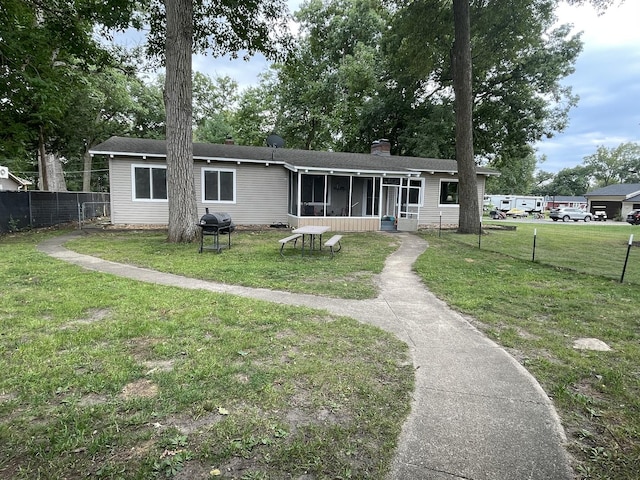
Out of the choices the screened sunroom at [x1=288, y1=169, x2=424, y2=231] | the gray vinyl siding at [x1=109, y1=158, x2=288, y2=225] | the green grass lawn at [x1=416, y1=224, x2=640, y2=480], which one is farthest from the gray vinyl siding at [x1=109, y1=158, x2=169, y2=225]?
the green grass lawn at [x1=416, y1=224, x2=640, y2=480]

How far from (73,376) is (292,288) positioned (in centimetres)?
337

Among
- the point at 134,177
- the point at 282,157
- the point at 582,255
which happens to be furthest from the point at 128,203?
the point at 582,255

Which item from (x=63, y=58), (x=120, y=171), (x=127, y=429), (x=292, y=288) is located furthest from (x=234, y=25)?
(x=127, y=429)

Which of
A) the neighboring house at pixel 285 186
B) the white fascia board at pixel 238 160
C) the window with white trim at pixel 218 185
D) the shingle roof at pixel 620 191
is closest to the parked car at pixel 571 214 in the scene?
the shingle roof at pixel 620 191

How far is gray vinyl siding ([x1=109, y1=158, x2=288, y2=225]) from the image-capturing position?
13.9 meters

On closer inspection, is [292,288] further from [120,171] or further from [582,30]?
[582,30]

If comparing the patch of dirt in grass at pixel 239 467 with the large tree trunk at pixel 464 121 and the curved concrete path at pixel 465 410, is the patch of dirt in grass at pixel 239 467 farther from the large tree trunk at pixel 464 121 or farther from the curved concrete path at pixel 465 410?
the large tree trunk at pixel 464 121

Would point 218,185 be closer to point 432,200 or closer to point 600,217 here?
point 432,200

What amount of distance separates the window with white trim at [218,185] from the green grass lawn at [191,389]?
33.8 ft

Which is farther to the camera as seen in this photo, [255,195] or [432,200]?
[432,200]

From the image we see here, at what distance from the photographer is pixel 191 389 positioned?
2.68m

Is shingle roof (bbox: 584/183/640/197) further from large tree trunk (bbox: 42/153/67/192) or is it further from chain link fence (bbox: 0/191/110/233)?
large tree trunk (bbox: 42/153/67/192)

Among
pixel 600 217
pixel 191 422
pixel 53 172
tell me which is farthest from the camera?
pixel 600 217

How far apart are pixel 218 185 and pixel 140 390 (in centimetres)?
1331
